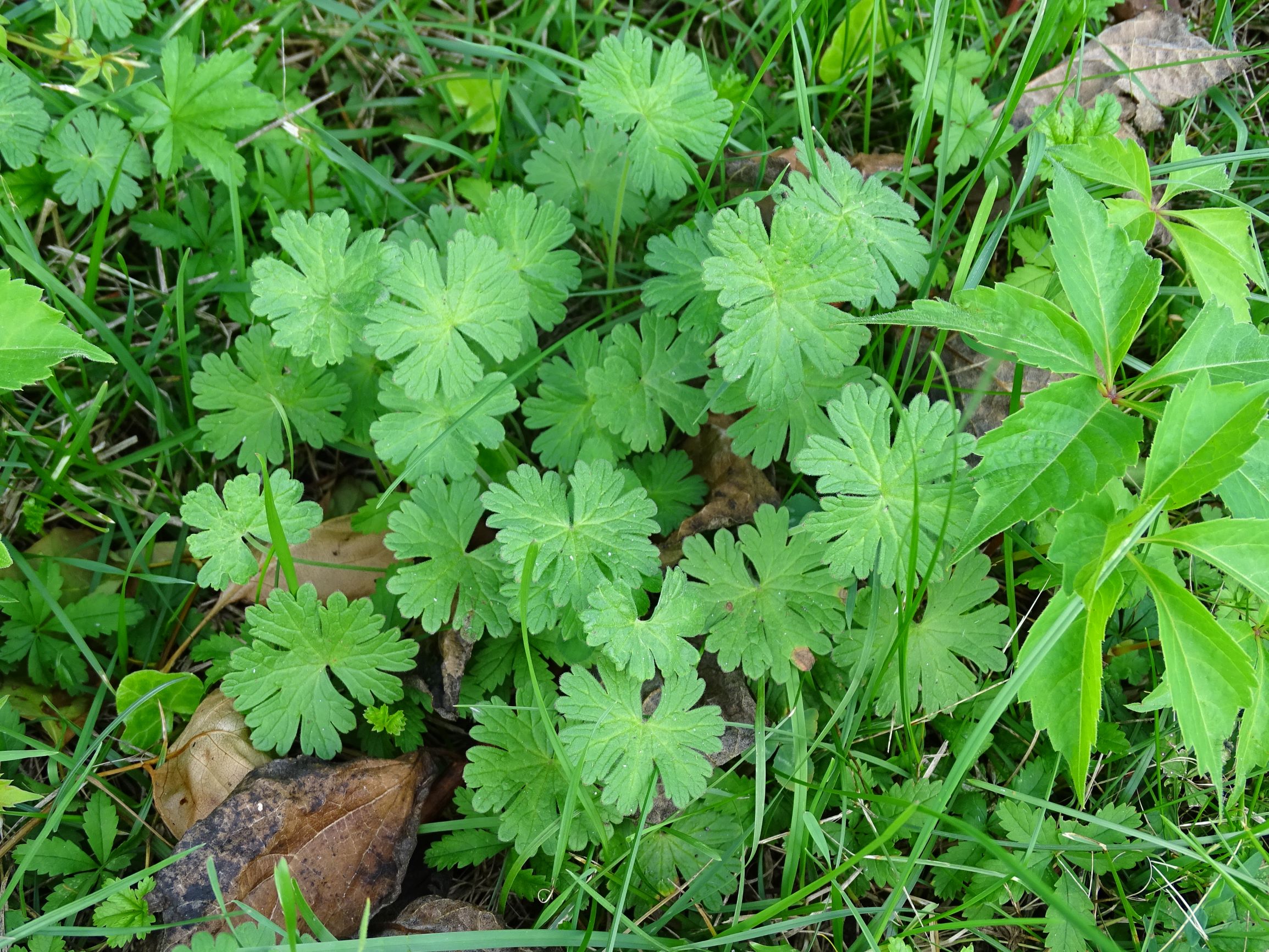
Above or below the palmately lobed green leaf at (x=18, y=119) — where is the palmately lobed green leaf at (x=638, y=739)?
below

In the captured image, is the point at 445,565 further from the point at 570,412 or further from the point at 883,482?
the point at 883,482

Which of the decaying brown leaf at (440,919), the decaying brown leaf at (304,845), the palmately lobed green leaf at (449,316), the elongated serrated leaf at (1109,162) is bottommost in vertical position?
the decaying brown leaf at (440,919)

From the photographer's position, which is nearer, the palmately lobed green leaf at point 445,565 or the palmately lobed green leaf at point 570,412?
the palmately lobed green leaf at point 445,565

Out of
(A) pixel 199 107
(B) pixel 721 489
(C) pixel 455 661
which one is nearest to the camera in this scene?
(C) pixel 455 661

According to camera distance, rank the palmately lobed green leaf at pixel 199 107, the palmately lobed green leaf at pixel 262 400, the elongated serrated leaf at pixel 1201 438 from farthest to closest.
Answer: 1. the palmately lobed green leaf at pixel 199 107
2. the palmately lobed green leaf at pixel 262 400
3. the elongated serrated leaf at pixel 1201 438

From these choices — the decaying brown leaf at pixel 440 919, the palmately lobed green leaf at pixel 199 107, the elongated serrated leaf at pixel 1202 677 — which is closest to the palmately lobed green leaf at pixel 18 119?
the palmately lobed green leaf at pixel 199 107

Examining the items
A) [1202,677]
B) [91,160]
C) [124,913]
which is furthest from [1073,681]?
[91,160]

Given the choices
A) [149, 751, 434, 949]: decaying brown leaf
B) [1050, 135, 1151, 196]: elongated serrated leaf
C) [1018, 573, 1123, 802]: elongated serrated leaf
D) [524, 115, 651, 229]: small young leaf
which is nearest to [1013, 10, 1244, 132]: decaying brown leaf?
[1050, 135, 1151, 196]: elongated serrated leaf

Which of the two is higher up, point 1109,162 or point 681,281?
point 1109,162

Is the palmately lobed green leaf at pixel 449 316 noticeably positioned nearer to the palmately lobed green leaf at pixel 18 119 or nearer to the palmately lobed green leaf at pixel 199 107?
the palmately lobed green leaf at pixel 199 107
